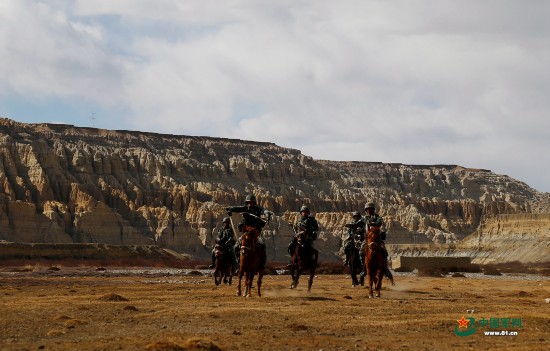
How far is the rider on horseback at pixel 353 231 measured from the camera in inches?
1261

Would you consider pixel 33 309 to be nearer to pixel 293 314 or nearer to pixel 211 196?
pixel 293 314

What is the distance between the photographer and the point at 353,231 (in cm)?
3384

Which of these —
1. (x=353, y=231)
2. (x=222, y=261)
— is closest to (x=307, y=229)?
(x=353, y=231)

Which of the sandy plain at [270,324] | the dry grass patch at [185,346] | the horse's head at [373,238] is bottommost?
the dry grass patch at [185,346]

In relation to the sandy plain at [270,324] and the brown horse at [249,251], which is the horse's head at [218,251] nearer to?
the brown horse at [249,251]

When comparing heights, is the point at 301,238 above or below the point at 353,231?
below

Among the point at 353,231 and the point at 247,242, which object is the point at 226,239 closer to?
the point at 353,231

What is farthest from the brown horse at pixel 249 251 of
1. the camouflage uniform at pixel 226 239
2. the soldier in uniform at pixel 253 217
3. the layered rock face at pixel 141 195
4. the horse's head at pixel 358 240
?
the layered rock face at pixel 141 195

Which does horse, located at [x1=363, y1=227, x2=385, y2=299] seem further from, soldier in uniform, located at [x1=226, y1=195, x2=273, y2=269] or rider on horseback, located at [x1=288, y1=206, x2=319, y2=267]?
rider on horseback, located at [x1=288, y1=206, x2=319, y2=267]

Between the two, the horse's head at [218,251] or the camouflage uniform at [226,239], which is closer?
the camouflage uniform at [226,239]

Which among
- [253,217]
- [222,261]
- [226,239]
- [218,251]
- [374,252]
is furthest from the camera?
[222,261]

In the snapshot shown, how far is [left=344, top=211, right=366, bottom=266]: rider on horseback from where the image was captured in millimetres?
32031

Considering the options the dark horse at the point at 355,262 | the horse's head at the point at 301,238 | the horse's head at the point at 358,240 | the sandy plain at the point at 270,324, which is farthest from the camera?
the dark horse at the point at 355,262

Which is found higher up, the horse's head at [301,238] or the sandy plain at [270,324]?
the horse's head at [301,238]
